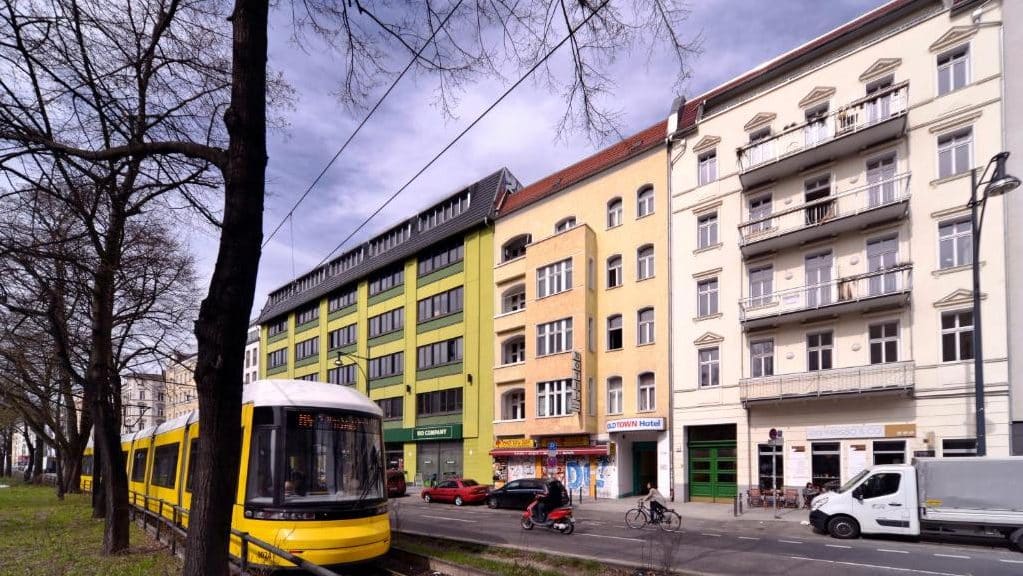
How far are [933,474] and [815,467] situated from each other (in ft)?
26.2

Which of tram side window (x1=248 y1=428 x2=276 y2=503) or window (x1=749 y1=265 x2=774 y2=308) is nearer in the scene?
tram side window (x1=248 y1=428 x2=276 y2=503)

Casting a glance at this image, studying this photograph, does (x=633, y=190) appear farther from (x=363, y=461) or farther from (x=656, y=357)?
(x=363, y=461)

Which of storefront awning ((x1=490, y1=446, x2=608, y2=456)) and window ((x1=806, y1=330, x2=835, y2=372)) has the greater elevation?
window ((x1=806, y1=330, x2=835, y2=372))

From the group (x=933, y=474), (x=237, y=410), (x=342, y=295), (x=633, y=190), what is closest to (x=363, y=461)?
(x=237, y=410)

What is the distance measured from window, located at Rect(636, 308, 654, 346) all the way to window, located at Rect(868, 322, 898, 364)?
9.63 meters

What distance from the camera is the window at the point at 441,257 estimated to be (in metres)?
45.0

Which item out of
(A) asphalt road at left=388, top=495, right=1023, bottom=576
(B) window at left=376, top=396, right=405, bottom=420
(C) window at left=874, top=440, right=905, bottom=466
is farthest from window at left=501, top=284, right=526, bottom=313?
(C) window at left=874, top=440, right=905, bottom=466

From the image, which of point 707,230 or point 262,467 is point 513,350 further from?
point 262,467

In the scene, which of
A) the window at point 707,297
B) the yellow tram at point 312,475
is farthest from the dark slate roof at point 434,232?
the yellow tram at point 312,475

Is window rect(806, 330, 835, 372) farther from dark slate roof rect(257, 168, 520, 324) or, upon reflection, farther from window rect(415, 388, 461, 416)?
window rect(415, 388, 461, 416)

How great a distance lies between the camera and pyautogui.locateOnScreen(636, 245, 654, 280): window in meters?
33.2

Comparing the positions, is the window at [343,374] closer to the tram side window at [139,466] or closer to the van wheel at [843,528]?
the tram side window at [139,466]

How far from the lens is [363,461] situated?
38.5 ft

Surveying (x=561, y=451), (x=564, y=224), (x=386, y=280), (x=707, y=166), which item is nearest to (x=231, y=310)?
(x=707, y=166)
